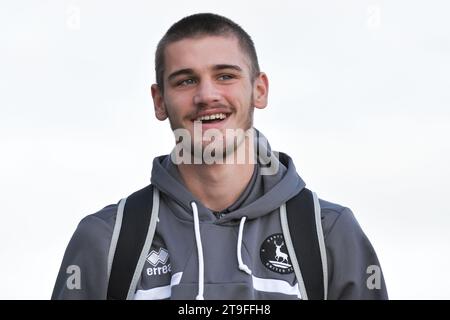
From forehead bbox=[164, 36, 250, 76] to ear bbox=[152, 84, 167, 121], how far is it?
10.2 inches

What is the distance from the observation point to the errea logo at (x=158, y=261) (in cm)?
682

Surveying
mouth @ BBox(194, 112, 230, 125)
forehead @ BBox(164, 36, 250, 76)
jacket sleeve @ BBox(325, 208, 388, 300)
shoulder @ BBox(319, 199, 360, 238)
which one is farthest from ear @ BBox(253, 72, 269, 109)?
jacket sleeve @ BBox(325, 208, 388, 300)

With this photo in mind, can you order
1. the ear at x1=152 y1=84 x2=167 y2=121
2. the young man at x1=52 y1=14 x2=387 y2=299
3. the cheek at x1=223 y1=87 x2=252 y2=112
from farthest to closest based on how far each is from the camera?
1. the ear at x1=152 y1=84 x2=167 y2=121
2. the cheek at x1=223 y1=87 x2=252 y2=112
3. the young man at x1=52 y1=14 x2=387 y2=299

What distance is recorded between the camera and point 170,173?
7.25m

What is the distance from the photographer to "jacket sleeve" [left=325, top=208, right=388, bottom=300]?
6840mm

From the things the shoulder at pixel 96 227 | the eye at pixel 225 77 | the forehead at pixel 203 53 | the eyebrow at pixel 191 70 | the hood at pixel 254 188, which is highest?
the forehead at pixel 203 53

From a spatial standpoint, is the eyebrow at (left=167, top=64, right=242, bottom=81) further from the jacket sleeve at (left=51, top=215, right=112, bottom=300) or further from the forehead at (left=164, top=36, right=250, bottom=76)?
the jacket sleeve at (left=51, top=215, right=112, bottom=300)

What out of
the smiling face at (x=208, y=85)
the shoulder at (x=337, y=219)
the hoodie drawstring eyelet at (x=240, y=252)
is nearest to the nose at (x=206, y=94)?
the smiling face at (x=208, y=85)

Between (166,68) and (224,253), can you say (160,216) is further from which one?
(166,68)

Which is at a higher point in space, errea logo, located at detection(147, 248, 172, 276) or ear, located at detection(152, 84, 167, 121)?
ear, located at detection(152, 84, 167, 121)

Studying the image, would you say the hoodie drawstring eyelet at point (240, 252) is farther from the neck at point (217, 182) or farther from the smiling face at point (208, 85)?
the smiling face at point (208, 85)
